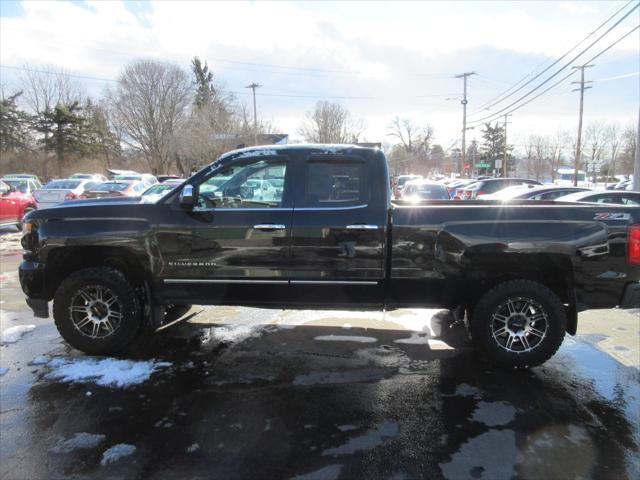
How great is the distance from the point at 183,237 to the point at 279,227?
0.93m

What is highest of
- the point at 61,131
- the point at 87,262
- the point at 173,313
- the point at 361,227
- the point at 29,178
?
the point at 61,131

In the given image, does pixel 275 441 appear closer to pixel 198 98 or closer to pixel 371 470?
pixel 371 470

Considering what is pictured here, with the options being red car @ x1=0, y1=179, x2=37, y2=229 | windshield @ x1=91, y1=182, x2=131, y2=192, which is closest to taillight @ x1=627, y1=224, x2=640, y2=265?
red car @ x1=0, y1=179, x2=37, y2=229

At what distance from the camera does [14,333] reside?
17.3 ft

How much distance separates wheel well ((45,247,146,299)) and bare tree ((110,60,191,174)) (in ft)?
178

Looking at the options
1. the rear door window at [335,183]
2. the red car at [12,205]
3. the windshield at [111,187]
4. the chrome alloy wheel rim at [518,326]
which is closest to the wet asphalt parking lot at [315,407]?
the chrome alloy wheel rim at [518,326]

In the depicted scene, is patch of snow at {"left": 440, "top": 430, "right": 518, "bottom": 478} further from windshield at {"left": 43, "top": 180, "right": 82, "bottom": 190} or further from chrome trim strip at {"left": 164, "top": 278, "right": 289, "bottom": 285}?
windshield at {"left": 43, "top": 180, "right": 82, "bottom": 190}

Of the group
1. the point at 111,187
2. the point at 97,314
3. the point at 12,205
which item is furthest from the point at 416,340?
the point at 111,187

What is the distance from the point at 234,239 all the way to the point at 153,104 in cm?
5839

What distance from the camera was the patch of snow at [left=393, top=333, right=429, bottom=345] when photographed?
508 cm

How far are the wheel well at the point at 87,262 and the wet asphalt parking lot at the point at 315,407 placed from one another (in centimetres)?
76

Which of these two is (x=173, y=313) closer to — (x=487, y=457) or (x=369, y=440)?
(x=369, y=440)

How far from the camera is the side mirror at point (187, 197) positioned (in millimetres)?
4297

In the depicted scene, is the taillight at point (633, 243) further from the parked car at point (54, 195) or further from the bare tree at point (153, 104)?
the bare tree at point (153, 104)
